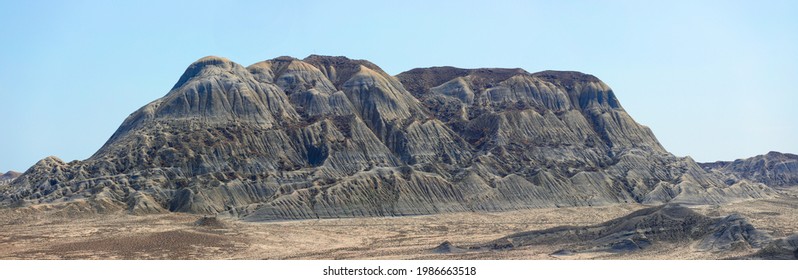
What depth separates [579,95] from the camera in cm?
17050

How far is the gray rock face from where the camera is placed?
6066cm

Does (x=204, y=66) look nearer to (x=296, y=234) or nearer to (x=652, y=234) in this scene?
(x=296, y=234)

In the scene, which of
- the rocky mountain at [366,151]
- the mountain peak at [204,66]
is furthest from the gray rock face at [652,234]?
the mountain peak at [204,66]

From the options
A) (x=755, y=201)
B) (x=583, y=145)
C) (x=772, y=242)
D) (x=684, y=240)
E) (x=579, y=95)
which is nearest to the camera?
(x=772, y=242)

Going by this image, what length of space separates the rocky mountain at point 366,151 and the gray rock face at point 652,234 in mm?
41693

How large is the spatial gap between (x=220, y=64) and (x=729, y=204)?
9131 cm

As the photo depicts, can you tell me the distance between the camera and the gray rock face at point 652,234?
60656 mm

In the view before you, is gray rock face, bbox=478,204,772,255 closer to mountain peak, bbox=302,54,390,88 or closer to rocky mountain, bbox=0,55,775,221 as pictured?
rocky mountain, bbox=0,55,775,221

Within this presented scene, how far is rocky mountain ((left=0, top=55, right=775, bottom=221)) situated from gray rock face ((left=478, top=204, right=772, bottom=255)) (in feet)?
137

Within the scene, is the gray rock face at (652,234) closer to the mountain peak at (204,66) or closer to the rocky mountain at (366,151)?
the rocky mountain at (366,151)

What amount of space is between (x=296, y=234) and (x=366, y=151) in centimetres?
4813

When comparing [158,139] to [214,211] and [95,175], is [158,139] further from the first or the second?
[214,211]

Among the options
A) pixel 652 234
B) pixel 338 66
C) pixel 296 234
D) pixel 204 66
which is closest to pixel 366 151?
pixel 204 66
